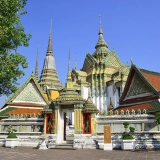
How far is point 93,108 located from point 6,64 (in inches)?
274

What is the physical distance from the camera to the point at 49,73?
52.1 meters

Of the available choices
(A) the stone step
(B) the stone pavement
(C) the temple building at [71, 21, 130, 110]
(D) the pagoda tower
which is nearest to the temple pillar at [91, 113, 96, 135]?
(A) the stone step

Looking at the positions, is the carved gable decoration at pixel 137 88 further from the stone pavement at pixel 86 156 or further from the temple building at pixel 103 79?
the temple building at pixel 103 79

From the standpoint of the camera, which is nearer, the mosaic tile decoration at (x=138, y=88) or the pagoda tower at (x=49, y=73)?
the mosaic tile decoration at (x=138, y=88)

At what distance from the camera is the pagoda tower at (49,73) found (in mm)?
48956

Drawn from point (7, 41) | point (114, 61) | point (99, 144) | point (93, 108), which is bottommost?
point (99, 144)

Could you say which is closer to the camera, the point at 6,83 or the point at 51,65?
the point at 6,83

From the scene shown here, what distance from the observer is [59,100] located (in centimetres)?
1506

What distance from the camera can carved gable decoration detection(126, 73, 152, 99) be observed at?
1669 cm

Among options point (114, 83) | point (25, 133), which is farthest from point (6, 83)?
point (114, 83)

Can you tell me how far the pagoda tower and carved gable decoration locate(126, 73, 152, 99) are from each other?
3049cm

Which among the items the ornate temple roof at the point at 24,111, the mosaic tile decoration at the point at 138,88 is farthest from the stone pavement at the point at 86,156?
the ornate temple roof at the point at 24,111

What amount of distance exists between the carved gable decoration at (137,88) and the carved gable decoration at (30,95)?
9.53 metres

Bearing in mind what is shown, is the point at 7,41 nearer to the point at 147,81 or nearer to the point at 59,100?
the point at 59,100
